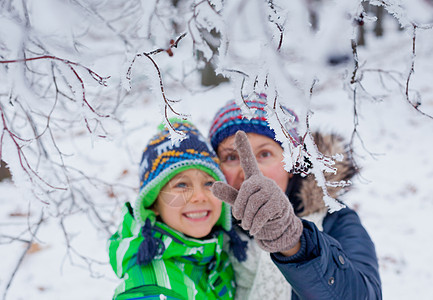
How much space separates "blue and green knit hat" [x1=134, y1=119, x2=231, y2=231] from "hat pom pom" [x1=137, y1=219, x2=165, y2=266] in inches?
4.9

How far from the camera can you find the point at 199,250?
1.74 metres

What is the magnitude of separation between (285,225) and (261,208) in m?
0.13

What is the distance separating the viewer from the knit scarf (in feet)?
5.23

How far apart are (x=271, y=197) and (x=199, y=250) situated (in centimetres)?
71

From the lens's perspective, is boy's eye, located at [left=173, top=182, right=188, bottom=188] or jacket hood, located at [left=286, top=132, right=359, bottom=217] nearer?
boy's eye, located at [left=173, top=182, right=188, bottom=188]

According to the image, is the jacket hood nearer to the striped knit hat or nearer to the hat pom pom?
the striped knit hat

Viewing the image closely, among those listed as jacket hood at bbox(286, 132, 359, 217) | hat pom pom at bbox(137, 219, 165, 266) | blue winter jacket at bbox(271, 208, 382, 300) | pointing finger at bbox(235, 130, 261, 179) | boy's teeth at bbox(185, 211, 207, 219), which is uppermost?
jacket hood at bbox(286, 132, 359, 217)

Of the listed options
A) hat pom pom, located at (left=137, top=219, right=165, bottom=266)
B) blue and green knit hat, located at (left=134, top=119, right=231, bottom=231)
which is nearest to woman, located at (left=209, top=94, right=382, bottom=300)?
blue and green knit hat, located at (left=134, top=119, right=231, bottom=231)

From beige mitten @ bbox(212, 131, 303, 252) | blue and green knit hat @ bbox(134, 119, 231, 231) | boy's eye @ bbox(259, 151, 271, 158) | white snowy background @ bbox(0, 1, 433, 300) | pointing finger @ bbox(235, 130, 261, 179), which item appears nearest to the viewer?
beige mitten @ bbox(212, 131, 303, 252)

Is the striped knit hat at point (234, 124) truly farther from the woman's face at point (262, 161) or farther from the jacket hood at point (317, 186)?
the jacket hood at point (317, 186)

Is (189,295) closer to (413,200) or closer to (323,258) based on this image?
(323,258)

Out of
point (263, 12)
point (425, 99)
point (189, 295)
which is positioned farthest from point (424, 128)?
point (263, 12)

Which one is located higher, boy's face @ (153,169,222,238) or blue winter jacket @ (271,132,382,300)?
boy's face @ (153,169,222,238)

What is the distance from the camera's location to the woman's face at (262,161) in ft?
5.91
